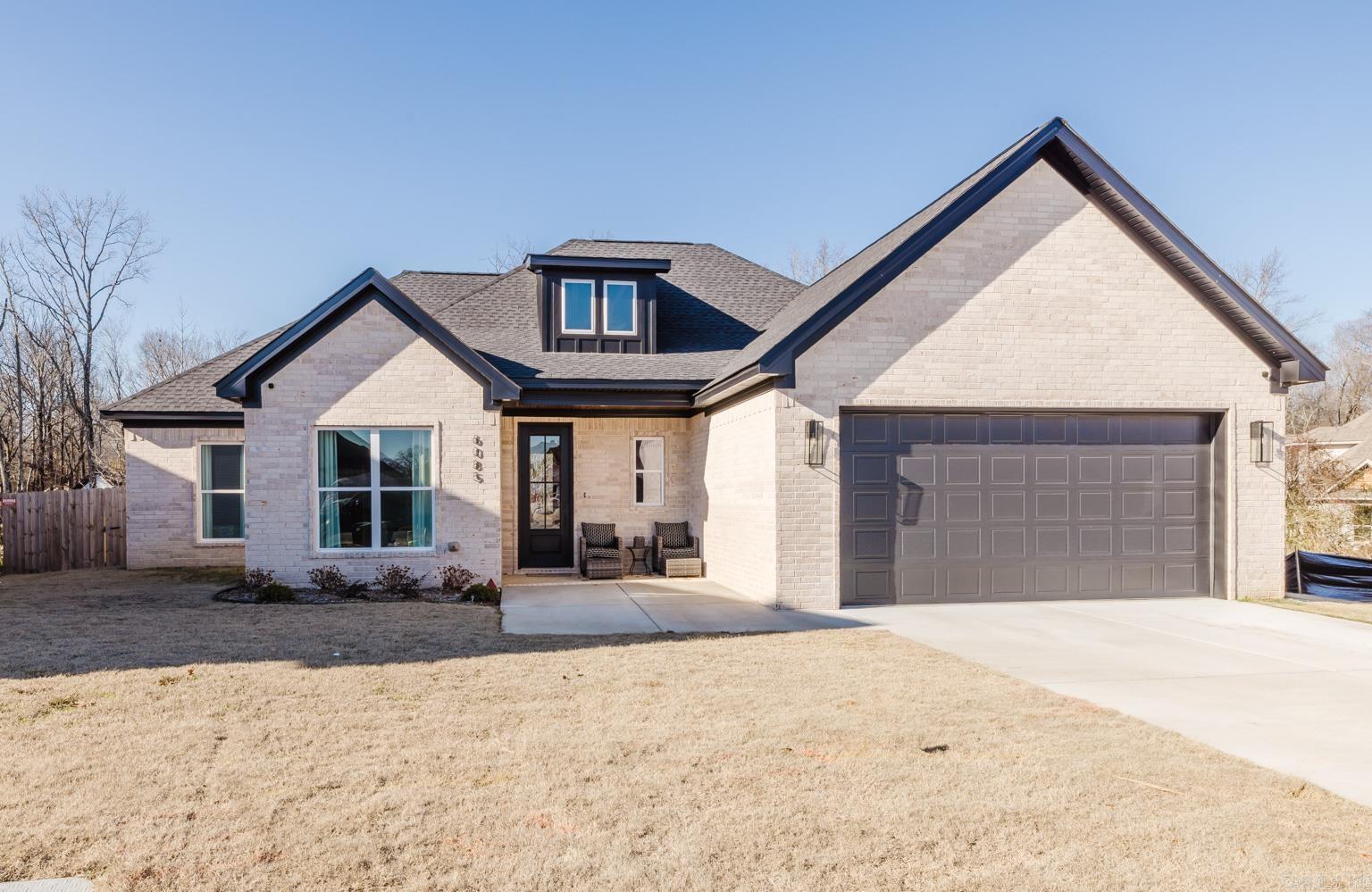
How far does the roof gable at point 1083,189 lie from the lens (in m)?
11.7

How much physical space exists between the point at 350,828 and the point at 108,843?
1.08 m

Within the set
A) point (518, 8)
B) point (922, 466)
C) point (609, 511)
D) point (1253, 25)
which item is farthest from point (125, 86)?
point (1253, 25)

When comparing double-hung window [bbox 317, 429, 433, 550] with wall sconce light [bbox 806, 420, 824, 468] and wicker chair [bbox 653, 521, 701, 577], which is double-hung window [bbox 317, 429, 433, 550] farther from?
wall sconce light [bbox 806, 420, 824, 468]

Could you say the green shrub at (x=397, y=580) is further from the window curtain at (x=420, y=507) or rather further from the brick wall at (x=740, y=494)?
the brick wall at (x=740, y=494)

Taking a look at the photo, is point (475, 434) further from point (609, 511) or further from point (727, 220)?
point (727, 220)

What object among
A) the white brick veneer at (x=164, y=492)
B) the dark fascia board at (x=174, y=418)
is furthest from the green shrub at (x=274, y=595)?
the white brick veneer at (x=164, y=492)

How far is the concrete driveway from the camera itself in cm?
590

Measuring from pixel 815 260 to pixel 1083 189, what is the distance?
975 inches

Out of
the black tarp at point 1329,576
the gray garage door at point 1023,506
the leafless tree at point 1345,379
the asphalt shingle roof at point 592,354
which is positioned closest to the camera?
the gray garage door at point 1023,506

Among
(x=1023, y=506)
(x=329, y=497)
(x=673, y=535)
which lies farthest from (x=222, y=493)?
(x=1023, y=506)

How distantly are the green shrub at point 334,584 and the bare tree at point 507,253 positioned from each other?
26649mm

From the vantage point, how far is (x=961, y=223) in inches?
479

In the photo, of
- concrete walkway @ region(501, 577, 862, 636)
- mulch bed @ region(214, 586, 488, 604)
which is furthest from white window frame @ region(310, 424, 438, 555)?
concrete walkway @ region(501, 577, 862, 636)

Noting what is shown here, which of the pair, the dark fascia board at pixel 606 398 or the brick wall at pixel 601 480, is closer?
the dark fascia board at pixel 606 398
